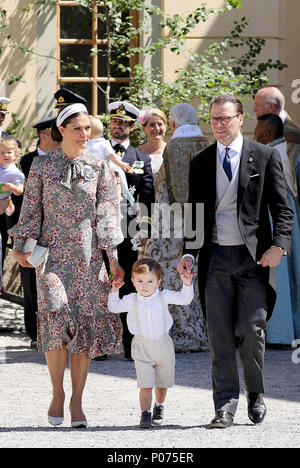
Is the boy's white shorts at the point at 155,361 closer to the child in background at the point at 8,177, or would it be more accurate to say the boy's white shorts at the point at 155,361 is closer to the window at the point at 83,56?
the child in background at the point at 8,177

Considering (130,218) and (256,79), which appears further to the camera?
(256,79)

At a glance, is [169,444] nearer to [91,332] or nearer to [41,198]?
[91,332]

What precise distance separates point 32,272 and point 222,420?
11.9ft

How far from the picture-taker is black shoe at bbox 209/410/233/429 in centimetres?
657

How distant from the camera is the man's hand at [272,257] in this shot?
259 inches

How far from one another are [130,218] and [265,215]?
8.40 ft

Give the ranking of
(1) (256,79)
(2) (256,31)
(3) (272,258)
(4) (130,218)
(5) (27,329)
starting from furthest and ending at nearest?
(2) (256,31) → (1) (256,79) → (5) (27,329) → (4) (130,218) → (3) (272,258)

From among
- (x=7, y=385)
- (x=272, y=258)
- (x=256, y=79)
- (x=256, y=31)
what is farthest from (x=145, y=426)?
(x=256, y=31)

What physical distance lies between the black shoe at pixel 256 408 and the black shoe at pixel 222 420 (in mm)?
142

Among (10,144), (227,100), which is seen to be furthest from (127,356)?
(227,100)

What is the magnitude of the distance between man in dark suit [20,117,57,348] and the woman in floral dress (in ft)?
9.29

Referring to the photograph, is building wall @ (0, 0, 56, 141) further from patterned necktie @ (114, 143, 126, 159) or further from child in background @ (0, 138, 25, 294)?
patterned necktie @ (114, 143, 126, 159)

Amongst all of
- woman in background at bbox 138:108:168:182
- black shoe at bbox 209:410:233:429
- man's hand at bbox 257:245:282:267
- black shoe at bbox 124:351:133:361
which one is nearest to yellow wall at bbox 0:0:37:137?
woman in background at bbox 138:108:168:182

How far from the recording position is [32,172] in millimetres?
6820
